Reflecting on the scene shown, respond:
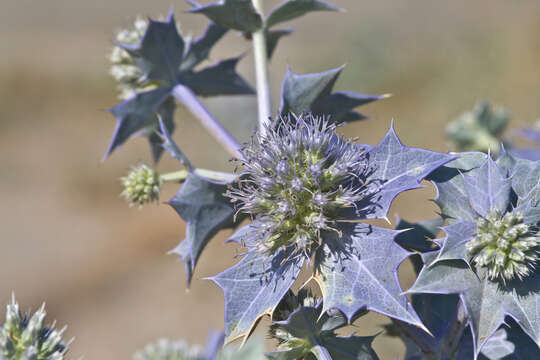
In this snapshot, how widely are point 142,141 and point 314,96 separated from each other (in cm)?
976

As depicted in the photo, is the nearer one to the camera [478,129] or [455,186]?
[455,186]

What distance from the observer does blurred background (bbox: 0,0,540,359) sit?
717 centimetres

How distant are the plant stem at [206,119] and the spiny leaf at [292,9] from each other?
361mm

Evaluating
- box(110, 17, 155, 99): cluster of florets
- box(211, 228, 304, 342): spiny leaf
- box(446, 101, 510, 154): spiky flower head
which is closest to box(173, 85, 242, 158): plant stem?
box(110, 17, 155, 99): cluster of florets

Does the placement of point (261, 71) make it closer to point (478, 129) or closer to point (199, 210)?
point (199, 210)

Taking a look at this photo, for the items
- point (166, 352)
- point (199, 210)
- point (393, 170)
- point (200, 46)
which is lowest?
point (166, 352)

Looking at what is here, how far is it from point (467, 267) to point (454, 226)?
0.11m

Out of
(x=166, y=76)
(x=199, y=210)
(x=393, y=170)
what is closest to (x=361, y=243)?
(x=393, y=170)

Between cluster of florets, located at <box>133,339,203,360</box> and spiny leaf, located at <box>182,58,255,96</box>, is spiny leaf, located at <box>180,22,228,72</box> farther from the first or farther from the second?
cluster of florets, located at <box>133,339,203,360</box>

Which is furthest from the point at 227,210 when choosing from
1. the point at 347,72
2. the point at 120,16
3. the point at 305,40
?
the point at 120,16

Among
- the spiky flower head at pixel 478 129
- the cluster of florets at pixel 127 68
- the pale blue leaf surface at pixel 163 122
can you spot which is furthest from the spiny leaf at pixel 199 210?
the spiky flower head at pixel 478 129

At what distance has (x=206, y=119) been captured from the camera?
5.40ft

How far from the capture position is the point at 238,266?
3.99 ft

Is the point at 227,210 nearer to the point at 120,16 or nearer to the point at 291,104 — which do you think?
the point at 291,104
